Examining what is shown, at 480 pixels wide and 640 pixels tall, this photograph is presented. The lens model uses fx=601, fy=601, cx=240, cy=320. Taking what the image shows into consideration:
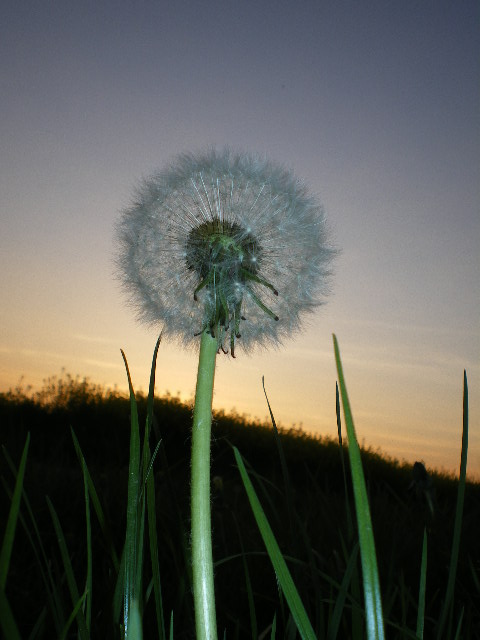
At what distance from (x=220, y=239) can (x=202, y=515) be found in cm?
56

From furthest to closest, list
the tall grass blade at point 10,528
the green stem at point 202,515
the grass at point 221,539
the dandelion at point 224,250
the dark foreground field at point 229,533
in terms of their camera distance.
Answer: the dark foreground field at point 229,533
the dandelion at point 224,250
the grass at point 221,539
the green stem at point 202,515
the tall grass blade at point 10,528

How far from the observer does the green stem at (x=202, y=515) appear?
2.99 ft

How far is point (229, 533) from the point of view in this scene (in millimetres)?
3039

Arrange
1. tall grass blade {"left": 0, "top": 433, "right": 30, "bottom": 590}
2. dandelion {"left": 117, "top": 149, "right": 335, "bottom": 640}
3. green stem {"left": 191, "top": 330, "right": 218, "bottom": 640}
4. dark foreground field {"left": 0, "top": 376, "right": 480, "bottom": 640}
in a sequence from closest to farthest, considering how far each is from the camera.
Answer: tall grass blade {"left": 0, "top": 433, "right": 30, "bottom": 590} < green stem {"left": 191, "top": 330, "right": 218, "bottom": 640} < dandelion {"left": 117, "top": 149, "right": 335, "bottom": 640} < dark foreground field {"left": 0, "top": 376, "right": 480, "bottom": 640}

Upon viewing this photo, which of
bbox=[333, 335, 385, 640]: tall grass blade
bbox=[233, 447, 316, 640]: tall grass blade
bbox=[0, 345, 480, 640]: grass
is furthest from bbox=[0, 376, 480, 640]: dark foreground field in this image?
bbox=[333, 335, 385, 640]: tall grass blade

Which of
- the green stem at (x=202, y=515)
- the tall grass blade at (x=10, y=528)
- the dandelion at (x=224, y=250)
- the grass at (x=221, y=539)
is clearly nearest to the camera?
the tall grass blade at (x=10, y=528)

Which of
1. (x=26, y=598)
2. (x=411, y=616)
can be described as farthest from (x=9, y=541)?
(x=411, y=616)

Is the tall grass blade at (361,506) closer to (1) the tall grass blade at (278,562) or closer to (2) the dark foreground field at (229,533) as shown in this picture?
(1) the tall grass blade at (278,562)

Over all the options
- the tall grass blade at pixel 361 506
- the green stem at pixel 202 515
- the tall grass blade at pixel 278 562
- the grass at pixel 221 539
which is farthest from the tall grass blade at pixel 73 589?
the tall grass blade at pixel 361 506

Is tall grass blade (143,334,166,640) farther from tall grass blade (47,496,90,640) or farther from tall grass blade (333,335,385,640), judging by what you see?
tall grass blade (333,335,385,640)

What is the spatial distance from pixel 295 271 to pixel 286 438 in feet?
21.4

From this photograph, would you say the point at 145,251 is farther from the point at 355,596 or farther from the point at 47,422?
the point at 47,422

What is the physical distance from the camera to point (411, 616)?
6.92 ft

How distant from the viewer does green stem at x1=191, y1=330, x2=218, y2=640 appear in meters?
0.91
